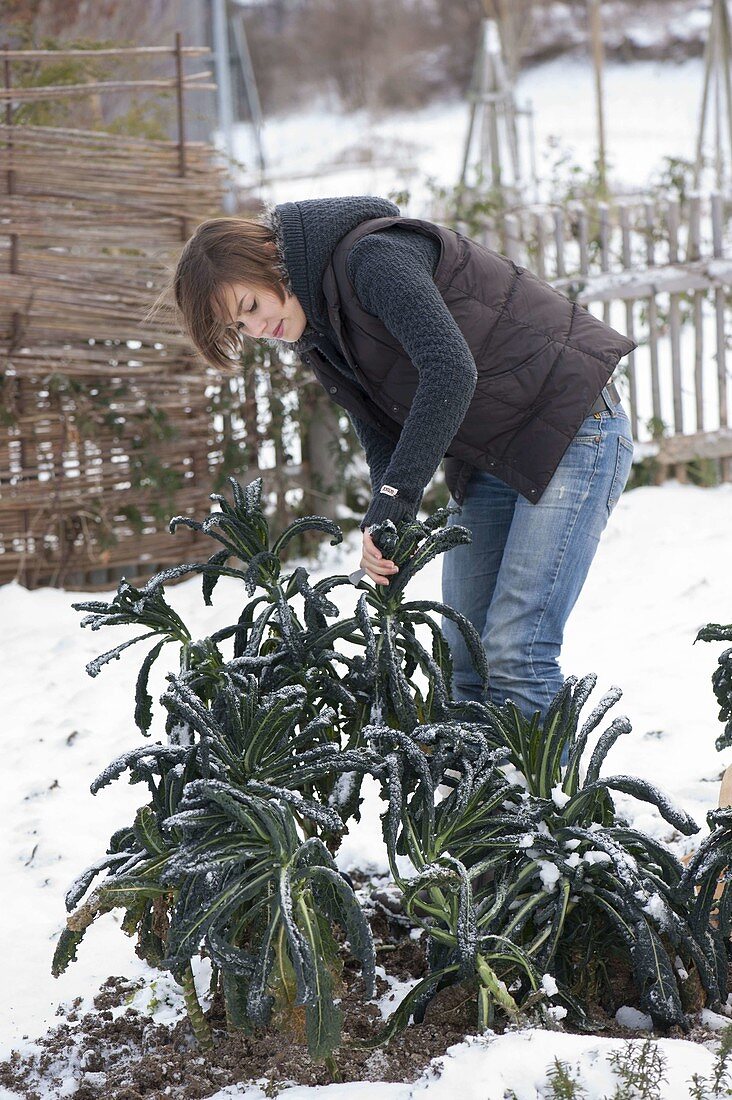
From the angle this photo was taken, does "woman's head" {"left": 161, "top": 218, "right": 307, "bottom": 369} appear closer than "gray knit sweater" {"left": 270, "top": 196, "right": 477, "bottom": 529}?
No

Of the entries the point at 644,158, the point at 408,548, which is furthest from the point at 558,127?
the point at 408,548

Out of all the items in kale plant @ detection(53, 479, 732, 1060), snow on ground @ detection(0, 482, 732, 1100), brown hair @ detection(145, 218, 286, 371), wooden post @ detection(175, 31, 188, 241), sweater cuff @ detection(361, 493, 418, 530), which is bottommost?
snow on ground @ detection(0, 482, 732, 1100)

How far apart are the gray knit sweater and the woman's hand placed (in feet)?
0.13

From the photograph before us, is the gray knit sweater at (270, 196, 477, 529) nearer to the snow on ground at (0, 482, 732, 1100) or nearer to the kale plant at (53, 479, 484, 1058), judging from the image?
the kale plant at (53, 479, 484, 1058)

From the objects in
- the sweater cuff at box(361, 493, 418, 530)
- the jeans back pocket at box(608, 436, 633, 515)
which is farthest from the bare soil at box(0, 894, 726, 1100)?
the jeans back pocket at box(608, 436, 633, 515)

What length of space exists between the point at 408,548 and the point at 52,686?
86.2 inches

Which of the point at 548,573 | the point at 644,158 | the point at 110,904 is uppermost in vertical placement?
the point at 644,158

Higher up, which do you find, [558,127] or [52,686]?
[558,127]

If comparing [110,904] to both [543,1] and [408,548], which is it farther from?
[543,1]

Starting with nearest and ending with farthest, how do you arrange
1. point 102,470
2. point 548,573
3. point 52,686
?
point 548,573 < point 52,686 < point 102,470

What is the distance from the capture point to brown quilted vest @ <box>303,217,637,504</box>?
77.9 inches

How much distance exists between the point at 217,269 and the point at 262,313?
4.7 inches

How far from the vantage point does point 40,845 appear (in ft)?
8.86

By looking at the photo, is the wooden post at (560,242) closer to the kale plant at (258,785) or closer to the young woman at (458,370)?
the young woman at (458,370)
